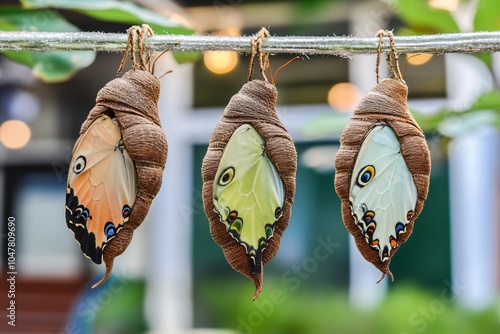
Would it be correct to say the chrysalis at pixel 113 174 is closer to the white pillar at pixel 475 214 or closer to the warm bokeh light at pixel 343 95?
the warm bokeh light at pixel 343 95

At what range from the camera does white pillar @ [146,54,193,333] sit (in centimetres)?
288

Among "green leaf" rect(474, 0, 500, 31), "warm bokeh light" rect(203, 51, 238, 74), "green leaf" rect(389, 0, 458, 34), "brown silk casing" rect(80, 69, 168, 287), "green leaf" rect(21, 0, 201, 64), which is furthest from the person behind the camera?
"warm bokeh light" rect(203, 51, 238, 74)

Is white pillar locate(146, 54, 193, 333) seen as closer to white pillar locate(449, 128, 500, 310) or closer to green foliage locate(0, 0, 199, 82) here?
white pillar locate(449, 128, 500, 310)

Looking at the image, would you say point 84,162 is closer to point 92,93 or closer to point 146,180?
point 146,180

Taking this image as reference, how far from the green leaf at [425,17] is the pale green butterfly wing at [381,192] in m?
0.60

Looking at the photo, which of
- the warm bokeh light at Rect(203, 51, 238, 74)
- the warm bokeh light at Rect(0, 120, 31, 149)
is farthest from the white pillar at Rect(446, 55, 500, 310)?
the warm bokeh light at Rect(0, 120, 31, 149)

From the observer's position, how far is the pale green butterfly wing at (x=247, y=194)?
63cm

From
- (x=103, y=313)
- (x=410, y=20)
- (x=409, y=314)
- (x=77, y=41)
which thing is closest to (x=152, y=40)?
(x=77, y=41)

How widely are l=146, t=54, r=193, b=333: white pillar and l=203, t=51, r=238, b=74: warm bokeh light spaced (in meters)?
0.10

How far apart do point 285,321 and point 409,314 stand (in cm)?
51

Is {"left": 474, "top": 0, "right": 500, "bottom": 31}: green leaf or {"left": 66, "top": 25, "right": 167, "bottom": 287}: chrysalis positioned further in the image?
{"left": 474, "top": 0, "right": 500, "bottom": 31}: green leaf

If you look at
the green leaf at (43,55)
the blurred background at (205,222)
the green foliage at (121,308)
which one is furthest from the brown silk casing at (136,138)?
the green foliage at (121,308)

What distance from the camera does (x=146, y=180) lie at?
620mm

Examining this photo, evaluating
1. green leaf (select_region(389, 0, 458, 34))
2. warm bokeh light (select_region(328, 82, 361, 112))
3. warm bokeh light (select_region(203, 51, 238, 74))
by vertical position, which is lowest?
green leaf (select_region(389, 0, 458, 34))
